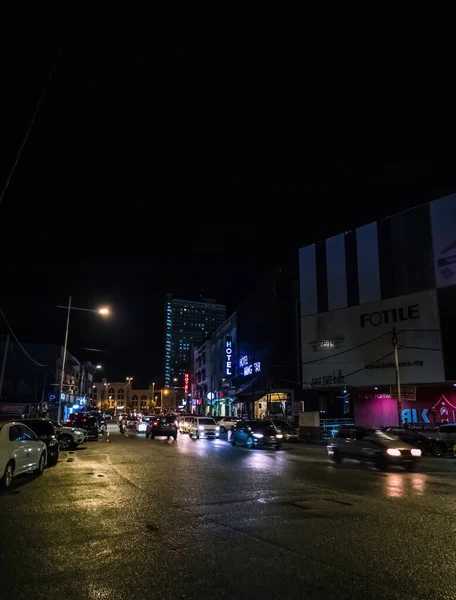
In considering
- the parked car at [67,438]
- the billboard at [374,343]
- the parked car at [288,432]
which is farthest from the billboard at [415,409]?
the parked car at [67,438]

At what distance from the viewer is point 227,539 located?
21.7 ft

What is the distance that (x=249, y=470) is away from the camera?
49.0 feet

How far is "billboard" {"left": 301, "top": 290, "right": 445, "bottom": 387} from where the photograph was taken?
37.6m

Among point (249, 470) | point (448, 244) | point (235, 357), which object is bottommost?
point (249, 470)

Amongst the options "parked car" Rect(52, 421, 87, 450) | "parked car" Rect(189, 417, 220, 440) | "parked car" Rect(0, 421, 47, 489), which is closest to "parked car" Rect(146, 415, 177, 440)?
"parked car" Rect(189, 417, 220, 440)

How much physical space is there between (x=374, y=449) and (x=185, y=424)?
2926 centimetres

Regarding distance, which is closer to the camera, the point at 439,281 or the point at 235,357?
the point at 439,281

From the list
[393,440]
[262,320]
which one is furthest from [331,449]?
[262,320]

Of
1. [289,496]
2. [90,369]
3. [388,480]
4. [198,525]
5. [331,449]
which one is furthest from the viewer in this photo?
[90,369]

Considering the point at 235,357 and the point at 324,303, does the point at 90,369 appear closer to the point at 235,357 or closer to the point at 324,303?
the point at 235,357

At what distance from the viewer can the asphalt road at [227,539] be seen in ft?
15.6

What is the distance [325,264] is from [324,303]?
13.6ft

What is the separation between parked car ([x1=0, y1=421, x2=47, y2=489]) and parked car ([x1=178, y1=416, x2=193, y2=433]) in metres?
26.9

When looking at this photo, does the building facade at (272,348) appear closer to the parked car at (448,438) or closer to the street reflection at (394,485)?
the parked car at (448,438)
